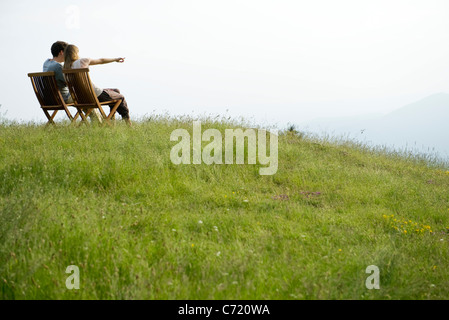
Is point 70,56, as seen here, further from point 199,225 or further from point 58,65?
point 199,225

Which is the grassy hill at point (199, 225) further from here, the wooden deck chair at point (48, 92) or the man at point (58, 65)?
the man at point (58, 65)

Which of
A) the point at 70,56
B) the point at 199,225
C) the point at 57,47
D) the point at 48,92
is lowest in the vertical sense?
the point at 199,225

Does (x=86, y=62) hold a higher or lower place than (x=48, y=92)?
higher

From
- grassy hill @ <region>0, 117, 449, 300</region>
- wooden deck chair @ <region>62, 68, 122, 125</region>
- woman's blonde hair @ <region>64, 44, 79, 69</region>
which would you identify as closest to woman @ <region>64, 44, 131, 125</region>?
woman's blonde hair @ <region>64, 44, 79, 69</region>

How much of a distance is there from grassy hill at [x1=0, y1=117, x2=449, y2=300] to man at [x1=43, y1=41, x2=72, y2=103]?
1.03 metres

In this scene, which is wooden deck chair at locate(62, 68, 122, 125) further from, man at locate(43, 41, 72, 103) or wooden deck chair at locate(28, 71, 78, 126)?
man at locate(43, 41, 72, 103)

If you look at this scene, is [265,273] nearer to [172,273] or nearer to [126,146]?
[172,273]

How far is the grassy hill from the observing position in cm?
301

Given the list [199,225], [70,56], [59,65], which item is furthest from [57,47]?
[199,225]

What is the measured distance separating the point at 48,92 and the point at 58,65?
2.05 ft

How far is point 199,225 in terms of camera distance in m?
4.45

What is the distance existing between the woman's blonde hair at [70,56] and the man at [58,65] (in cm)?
21

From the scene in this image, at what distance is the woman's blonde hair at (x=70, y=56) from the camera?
322 inches
